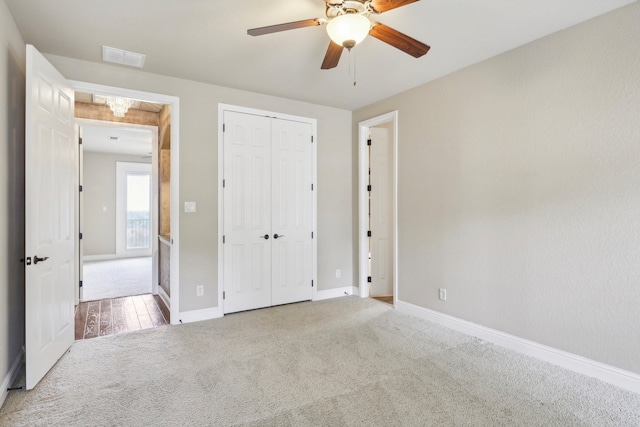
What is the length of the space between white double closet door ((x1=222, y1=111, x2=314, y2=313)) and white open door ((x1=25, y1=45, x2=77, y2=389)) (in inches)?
57.9

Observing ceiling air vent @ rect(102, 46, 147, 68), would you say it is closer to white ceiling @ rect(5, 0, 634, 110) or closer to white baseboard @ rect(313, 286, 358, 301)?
white ceiling @ rect(5, 0, 634, 110)

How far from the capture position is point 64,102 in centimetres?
280

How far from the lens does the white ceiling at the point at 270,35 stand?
89.4 inches

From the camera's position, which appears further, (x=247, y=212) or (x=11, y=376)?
(x=247, y=212)

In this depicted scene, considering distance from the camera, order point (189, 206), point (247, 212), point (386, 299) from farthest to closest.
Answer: point (386, 299)
point (247, 212)
point (189, 206)

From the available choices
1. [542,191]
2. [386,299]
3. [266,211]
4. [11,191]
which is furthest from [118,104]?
[542,191]

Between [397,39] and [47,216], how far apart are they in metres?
2.84

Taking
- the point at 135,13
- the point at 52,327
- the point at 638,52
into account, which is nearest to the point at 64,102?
the point at 135,13

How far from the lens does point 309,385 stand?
7.59ft

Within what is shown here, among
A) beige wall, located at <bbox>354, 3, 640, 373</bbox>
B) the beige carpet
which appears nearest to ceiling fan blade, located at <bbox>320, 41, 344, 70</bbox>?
beige wall, located at <bbox>354, 3, 640, 373</bbox>

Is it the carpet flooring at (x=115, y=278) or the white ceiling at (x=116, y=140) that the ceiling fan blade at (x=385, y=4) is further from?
the carpet flooring at (x=115, y=278)

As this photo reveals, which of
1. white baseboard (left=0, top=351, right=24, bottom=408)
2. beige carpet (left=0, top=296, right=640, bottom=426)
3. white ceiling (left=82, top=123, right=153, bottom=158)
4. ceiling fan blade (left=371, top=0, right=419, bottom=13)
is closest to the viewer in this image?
ceiling fan blade (left=371, top=0, right=419, bottom=13)

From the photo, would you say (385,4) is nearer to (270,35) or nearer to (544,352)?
(270,35)

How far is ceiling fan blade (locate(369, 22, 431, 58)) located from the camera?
6.72ft
